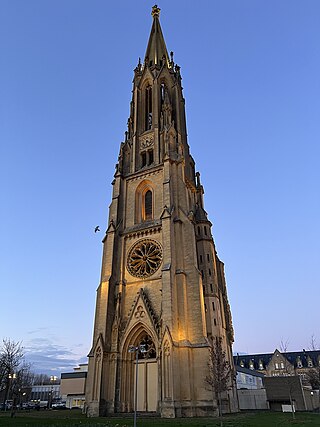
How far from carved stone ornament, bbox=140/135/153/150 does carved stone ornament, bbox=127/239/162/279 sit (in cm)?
1519

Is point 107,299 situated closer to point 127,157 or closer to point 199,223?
point 199,223

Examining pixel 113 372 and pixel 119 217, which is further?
pixel 119 217

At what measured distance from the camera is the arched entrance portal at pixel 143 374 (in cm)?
3108

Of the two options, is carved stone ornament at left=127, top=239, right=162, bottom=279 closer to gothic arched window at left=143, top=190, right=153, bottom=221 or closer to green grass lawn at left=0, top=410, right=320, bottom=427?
gothic arched window at left=143, top=190, right=153, bottom=221

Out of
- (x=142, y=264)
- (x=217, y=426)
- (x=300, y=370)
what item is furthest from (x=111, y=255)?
(x=300, y=370)

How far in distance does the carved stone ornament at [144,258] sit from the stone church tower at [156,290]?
113 millimetres

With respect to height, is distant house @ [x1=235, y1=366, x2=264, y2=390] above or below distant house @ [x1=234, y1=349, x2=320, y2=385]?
below

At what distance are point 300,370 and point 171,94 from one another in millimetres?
77539

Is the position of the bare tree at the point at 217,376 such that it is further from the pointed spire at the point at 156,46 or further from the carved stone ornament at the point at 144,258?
the pointed spire at the point at 156,46

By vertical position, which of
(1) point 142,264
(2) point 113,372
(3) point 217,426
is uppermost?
(1) point 142,264

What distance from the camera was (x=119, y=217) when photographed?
4203cm

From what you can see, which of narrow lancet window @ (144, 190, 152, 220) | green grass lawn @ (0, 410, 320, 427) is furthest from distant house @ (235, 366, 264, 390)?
green grass lawn @ (0, 410, 320, 427)

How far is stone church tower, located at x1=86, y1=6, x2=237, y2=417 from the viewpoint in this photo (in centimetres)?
2966

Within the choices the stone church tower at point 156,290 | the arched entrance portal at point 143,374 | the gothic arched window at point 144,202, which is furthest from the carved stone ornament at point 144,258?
the arched entrance portal at point 143,374
